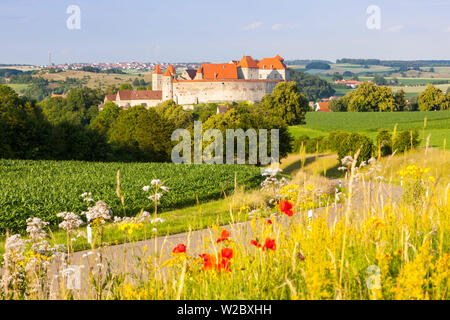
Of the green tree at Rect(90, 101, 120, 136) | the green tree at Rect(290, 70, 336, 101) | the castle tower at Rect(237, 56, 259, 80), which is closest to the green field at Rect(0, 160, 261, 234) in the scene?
the green tree at Rect(90, 101, 120, 136)

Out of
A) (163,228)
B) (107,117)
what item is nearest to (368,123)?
(107,117)

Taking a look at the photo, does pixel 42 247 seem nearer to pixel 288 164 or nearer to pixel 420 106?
pixel 288 164

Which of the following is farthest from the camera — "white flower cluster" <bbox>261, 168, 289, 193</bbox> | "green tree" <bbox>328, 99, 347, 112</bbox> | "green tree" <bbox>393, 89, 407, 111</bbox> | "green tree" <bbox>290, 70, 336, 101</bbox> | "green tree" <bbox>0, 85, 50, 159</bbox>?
"green tree" <bbox>290, 70, 336, 101</bbox>

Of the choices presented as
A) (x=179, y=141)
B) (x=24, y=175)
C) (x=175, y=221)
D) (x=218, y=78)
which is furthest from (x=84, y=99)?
(x=175, y=221)

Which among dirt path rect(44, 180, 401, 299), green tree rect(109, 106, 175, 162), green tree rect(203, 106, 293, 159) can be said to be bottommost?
green tree rect(109, 106, 175, 162)

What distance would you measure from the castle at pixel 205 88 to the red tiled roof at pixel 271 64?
5382 mm

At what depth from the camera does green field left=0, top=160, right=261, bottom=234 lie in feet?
50.7

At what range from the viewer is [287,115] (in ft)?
236

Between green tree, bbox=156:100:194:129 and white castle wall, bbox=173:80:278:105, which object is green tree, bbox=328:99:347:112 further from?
green tree, bbox=156:100:194:129

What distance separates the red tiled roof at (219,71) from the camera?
119m

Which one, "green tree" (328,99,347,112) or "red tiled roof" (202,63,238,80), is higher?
"red tiled roof" (202,63,238,80)

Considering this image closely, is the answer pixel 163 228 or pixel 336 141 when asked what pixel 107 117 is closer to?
pixel 336 141

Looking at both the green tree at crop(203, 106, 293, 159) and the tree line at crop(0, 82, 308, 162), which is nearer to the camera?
the green tree at crop(203, 106, 293, 159)
